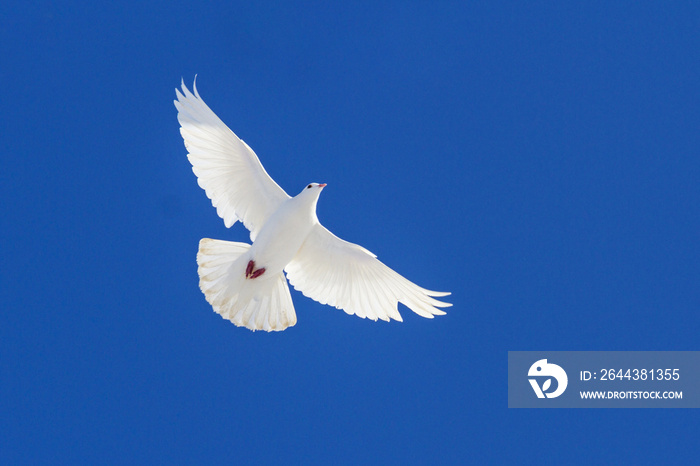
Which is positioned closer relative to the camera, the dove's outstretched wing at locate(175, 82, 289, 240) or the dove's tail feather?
the dove's outstretched wing at locate(175, 82, 289, 240)

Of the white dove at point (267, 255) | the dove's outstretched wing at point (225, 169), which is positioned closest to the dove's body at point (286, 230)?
the white dove at point (267, 255)

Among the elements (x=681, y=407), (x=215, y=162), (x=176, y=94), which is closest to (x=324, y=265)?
(x=215, y=162)

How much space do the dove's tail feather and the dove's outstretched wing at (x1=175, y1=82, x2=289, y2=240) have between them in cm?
60

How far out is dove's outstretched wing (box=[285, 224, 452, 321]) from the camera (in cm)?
1988

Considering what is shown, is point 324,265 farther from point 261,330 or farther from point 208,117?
point 208,117

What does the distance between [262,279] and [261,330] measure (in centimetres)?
91

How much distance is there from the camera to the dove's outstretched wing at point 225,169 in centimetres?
1986

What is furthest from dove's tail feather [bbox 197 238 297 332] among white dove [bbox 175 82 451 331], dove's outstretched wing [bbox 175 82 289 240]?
dove's outstretched wing [bbox 175 82 289 240]

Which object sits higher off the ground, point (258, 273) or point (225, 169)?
point (225, 169)

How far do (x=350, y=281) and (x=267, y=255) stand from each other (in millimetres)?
1624

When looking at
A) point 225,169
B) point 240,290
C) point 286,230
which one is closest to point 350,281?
point 286,230

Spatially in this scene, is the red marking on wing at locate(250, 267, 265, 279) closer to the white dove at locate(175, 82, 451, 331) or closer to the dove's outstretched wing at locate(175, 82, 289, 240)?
the white dove at locate(175, 82, 451, 331)

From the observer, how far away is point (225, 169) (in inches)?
793

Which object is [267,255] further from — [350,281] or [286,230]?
[350,281]
